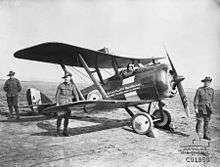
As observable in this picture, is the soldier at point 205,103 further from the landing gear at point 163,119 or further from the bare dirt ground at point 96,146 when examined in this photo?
the landing gear at point 163,119

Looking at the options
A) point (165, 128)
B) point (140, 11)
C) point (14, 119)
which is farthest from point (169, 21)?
point (14, 119)

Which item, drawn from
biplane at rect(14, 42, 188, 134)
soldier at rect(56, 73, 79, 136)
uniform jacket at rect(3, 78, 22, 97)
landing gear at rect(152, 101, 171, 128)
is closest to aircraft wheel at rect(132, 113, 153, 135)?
biplane at rect(14, 42, 188, 134)

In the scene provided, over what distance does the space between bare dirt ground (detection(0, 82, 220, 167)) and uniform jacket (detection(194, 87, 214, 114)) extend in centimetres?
80

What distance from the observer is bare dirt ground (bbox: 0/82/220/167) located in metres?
4.74

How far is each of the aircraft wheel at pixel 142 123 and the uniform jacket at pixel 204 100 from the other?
1.39 metres

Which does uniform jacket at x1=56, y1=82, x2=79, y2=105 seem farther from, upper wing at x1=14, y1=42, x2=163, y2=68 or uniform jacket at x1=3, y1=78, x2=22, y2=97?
uniform jacket at x1=3, y1=78, x2=22, y2=97

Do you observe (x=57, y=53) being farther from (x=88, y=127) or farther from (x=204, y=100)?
(x=204, y=100)

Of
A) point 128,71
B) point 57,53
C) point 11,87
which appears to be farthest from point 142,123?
point 11,87

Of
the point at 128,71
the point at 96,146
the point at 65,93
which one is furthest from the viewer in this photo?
the point at 128,71

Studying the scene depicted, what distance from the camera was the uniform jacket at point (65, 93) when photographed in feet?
22.7

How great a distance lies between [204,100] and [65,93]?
146 inches

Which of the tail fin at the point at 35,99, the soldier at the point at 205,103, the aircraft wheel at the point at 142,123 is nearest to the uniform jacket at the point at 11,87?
the tail fin at the point at 35,99

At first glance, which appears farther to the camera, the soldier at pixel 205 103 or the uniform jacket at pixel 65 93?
the uniform jacket at pixel 65 93

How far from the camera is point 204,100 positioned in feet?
22.4
